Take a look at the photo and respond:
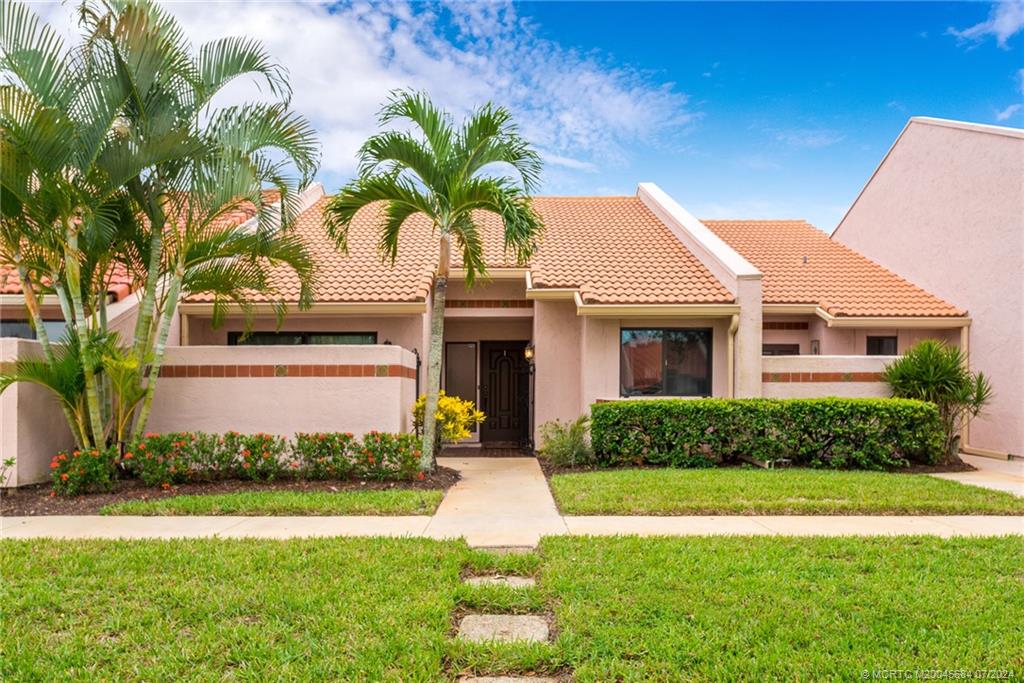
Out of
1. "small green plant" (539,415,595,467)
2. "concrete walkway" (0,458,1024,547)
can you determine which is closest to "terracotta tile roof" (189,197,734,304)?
"small green plant" (539,415,595,467)

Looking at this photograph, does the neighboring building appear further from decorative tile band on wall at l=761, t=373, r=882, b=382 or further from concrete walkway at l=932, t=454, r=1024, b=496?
decorative tile band on wall at l=761, t=373, r=882, b=382

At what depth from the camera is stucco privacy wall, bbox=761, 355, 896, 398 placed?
38.3 feet

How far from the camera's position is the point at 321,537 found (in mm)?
5902

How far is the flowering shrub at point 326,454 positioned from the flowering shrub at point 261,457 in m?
0.24

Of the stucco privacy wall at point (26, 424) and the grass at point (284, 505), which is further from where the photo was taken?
the stucco privacy wall at point (26, 424)

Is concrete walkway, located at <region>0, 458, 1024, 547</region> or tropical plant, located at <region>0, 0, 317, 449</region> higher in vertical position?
tropical plant, located at <region>0, 0, 317, 449</region>

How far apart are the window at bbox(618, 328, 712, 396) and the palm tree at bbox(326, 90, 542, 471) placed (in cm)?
407

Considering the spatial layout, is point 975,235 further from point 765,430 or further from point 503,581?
point 503,581

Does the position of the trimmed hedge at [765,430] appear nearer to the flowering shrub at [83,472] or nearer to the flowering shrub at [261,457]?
the flowering shrub at [261,457]

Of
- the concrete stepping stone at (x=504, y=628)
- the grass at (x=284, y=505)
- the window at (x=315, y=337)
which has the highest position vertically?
the window at (x=315, y=337)

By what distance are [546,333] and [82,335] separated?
8209 mm

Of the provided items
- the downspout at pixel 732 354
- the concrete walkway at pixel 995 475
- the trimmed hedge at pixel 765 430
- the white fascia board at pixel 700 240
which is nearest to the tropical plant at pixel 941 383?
the concrete walkway at pixel 995 475

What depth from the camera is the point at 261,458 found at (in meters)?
8.78

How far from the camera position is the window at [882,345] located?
14008mm
